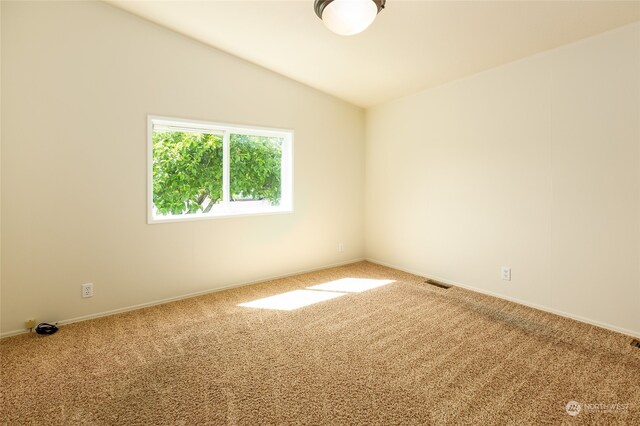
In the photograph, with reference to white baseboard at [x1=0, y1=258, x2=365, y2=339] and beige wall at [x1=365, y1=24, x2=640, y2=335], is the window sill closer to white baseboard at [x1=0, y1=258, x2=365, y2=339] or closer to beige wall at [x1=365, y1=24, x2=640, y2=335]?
white baseboard at [x1=0, y1=258, x2=365, y2=339]

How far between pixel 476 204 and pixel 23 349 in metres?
4.23

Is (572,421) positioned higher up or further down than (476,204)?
further down

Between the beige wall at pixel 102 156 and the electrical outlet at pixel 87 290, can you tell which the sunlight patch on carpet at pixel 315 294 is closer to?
the beige wall at pixel 102 156

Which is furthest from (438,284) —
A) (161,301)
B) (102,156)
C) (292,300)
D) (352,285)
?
(102,156)

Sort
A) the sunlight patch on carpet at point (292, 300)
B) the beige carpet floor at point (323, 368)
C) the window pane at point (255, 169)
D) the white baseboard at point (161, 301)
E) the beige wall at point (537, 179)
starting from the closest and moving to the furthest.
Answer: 1. the beige carpet floor at point (323, 368)
2. the beige wall at point (537, 179)
3. the white baseboard at point (161, 301)
4. the sunlight patch on carpet at point (292, 300)
5. the window pane at point (255, 169)

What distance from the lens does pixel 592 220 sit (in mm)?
2693

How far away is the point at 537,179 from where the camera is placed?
9.91 ft

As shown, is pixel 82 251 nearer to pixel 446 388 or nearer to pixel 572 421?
pixel 446 388

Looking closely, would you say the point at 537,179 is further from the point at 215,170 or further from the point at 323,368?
the point at 215,170

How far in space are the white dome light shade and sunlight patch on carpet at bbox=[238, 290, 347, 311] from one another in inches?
96.0

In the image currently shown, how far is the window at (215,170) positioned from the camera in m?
3.31

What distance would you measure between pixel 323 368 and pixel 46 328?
230 centimetres

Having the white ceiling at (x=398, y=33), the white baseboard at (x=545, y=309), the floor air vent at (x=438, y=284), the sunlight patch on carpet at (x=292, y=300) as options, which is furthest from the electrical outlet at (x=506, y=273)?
the white ceiling at (x=398, y=33)

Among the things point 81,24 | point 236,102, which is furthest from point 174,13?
point 236,102
